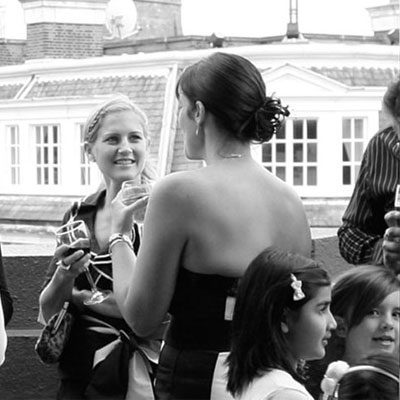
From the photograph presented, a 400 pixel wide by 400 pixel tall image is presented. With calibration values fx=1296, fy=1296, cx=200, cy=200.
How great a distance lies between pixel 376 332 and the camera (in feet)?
12.8

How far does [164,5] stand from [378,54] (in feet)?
66.7

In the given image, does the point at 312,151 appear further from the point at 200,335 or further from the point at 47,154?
the point at 200,335

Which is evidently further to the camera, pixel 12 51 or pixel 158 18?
pixel 158 18

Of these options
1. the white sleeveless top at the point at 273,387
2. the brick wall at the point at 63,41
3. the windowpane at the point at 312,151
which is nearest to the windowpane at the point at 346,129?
the windowpane at the point at 312,151

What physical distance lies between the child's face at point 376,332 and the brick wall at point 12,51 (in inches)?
1297

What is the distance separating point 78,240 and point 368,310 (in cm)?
90

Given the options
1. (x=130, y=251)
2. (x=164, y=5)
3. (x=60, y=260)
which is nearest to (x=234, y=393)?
(x=130, y=251)

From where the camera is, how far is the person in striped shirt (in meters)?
4.15

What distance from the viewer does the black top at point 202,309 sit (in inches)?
131

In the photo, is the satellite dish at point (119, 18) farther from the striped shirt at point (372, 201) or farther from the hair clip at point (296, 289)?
the hair clip at point (296, 289)

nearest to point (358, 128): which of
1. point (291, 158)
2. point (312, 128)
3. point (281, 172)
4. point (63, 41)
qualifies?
point (312, 128)

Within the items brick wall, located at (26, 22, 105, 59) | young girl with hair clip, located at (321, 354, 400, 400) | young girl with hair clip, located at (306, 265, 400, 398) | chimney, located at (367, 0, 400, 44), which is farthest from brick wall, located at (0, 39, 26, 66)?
young girl with hair clip, located at (321, 354, 400, 400)

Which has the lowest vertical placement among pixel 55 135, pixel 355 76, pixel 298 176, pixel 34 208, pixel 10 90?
pixel 34 208

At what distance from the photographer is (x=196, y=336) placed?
11.1 ft
